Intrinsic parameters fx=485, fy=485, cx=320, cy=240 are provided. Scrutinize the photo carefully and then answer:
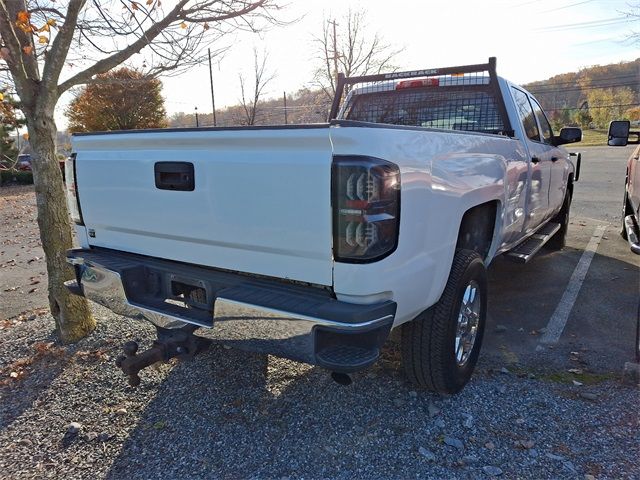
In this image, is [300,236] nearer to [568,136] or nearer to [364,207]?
[364,207]

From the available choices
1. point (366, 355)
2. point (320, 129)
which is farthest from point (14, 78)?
point (366, 355)

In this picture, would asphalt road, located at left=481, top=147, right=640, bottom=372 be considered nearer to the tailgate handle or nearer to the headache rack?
the headache rack

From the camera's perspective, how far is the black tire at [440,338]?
9.18 feet

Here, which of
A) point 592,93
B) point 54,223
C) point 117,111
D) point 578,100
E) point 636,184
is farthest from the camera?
point 578,100

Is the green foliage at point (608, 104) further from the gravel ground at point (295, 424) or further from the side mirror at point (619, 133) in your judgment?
the gravel ground at point (295, 424)

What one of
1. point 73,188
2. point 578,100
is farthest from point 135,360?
point 578,100

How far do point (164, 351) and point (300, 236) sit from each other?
3.65 ft

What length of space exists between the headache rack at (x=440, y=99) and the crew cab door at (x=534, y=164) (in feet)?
0.98

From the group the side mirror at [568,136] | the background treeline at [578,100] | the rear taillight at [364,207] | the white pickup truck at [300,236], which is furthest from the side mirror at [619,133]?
the background treeline at [578,100]

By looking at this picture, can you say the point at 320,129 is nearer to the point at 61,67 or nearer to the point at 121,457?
the point at 121,457

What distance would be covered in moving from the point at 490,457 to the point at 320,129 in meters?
1.92

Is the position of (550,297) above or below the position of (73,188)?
below

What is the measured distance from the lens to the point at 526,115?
4.80 metres

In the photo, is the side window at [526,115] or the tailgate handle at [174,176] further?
the side window at [526,115]
